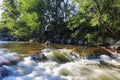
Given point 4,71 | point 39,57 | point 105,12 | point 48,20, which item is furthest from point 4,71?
point 48,20

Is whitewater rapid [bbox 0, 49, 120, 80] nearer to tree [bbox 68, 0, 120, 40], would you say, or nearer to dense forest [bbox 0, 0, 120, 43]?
tree [bbox 68, 0, 120, 40]

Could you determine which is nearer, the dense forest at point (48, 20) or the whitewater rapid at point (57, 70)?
the whitewater rapid at point (57, 70)

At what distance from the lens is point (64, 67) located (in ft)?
42.7

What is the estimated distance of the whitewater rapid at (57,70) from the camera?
37.0ft

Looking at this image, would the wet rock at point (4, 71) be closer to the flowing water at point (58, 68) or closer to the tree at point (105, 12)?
the flowing water at point (58, 68)

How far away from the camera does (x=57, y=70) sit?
12.4 metres

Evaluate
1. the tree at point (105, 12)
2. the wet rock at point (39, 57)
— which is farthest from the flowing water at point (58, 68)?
the tree at point (105, 12)

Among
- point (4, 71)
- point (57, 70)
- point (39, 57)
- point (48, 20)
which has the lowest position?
point (57, 70)

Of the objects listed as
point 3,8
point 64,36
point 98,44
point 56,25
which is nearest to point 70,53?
point 98,44

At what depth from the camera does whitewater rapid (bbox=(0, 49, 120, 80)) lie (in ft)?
37.0

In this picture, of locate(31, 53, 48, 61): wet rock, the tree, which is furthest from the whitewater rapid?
the tree

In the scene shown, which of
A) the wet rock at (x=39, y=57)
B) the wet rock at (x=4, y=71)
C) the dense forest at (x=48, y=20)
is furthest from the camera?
the dense forest at (x=48, y=20)

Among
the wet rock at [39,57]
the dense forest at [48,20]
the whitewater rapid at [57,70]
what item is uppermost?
the dense forest at [48,20]

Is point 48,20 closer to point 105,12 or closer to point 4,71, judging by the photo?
point 105,12
